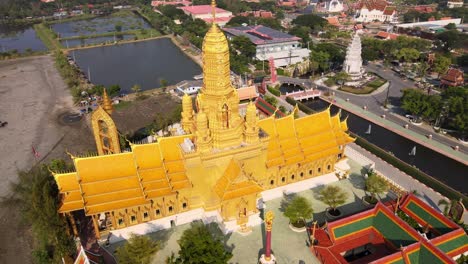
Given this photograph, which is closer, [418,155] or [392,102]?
[418,155]

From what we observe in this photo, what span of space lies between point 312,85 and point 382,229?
54811mm

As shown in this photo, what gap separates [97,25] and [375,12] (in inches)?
5049

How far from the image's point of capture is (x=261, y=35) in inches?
4267

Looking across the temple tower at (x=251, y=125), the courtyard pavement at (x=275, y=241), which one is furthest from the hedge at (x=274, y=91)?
the temple tower at (x=251, y=125)

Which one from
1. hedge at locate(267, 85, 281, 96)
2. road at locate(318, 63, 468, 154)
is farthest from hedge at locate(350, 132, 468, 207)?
hedge at locate(267, 85, 281, 96)

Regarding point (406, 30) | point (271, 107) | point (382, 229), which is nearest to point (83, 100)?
point (271, 107)

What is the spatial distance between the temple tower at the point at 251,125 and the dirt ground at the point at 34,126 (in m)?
24.7

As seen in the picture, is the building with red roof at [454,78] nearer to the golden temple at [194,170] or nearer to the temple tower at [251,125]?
the golden temple at [194,170]

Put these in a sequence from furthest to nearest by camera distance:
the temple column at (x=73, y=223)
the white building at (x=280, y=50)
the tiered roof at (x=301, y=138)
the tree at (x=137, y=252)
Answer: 1. the white building at (x=280, y=50)
2. the tiered roof at (x=301, y=138)
3. the temple column at (x=73, y=223)
4. the tree at (x=137, y=252)

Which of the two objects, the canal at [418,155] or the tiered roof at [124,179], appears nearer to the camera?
the tiered roof at [124,179]

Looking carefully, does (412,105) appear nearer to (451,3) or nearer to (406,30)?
(406,30)

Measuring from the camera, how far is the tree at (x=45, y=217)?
31.8m

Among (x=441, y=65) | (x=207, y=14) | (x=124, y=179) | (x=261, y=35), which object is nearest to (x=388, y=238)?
(x=124, y=179)

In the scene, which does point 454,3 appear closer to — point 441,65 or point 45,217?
point 441,65
